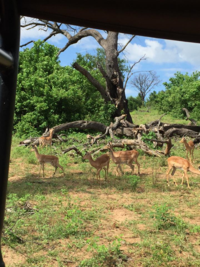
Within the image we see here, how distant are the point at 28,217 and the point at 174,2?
14.1 feet

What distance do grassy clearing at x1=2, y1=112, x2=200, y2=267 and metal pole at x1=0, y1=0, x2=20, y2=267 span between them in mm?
2786

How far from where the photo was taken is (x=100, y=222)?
4.66m

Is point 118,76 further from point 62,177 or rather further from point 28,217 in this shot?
point 28,217

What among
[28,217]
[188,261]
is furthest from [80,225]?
[188,261]

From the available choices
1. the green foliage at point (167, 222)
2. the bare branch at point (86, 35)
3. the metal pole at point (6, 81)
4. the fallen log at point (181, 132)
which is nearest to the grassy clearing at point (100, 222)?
the green foliage at point (167, 222)

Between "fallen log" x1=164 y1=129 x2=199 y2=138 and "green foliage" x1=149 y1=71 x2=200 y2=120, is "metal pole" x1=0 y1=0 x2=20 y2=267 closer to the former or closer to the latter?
"fallen log" x1=164 y1=129 x2=199 y2=138

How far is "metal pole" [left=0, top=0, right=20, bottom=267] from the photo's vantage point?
90cm

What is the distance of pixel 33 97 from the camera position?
1412cm

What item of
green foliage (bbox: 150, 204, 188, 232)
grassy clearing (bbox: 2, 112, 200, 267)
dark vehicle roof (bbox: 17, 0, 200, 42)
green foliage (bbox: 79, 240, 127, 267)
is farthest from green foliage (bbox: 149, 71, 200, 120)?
dark vehicle roof (bbox: 17, 0, 200, 42)

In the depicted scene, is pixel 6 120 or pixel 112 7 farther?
pixel 112 7

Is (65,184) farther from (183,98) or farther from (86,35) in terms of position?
(183,98)

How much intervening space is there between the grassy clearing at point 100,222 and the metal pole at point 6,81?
2786 mm

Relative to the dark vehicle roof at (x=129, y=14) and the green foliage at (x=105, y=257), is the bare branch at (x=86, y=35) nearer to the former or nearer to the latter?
the green foliage at (x=105, y=257)

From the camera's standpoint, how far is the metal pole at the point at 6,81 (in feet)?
2.95
